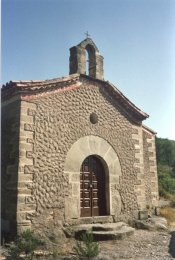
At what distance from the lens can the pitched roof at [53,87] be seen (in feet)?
27.3

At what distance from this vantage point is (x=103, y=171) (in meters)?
10.2

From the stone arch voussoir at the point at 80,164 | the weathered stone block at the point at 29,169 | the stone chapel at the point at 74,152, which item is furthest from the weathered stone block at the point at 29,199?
the stone arch voussoir at the point at 80,164

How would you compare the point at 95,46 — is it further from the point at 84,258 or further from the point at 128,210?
the point at 84,258

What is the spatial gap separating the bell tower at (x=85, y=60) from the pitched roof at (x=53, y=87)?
14.3 inches

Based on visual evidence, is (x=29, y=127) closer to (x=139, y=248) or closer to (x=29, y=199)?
(x=29, y=199)

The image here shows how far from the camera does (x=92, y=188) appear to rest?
9.84 m

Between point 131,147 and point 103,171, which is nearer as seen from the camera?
point 103,171

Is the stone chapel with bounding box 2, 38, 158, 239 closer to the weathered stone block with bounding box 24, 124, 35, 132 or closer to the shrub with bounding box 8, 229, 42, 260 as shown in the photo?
the weathered stone block with bounding box 24, 124, 35, 132

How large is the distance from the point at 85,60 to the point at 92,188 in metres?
4.42

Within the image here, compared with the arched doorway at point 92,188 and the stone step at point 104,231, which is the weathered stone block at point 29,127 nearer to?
the arched doorway at point 92,188

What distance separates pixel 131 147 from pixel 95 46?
3.95 meters

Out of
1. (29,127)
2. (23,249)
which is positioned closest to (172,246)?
(23,249)

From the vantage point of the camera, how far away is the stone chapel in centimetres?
805

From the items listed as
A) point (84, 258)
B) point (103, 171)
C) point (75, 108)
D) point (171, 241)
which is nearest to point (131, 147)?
point (103, 171)
